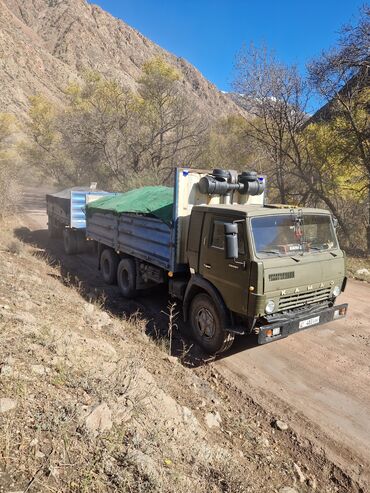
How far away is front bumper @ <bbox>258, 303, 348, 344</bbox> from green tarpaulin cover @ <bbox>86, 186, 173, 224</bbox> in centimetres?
274

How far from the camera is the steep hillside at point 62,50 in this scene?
72.5 meters

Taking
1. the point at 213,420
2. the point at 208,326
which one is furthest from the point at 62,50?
the point at 213,420

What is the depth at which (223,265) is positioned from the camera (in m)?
5.20

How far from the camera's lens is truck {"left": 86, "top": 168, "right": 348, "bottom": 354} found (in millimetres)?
4789

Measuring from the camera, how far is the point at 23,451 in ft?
7.77

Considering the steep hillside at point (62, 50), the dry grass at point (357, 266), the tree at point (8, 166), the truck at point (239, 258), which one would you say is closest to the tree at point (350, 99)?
the dry grass at point (357, 266)

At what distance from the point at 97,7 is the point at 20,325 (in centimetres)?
16182

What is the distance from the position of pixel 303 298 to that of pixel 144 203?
417 cm

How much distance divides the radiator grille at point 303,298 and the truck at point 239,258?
0.02 m

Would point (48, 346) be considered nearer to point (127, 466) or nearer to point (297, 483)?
point (127, 466)

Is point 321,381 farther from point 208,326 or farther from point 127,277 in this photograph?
point 127,277

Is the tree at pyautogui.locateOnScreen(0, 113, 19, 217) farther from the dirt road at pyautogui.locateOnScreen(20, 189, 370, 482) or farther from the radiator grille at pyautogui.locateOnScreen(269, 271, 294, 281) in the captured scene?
the radiator grille at pyautogui.locateOnScreen(269, 271, 294, 281)

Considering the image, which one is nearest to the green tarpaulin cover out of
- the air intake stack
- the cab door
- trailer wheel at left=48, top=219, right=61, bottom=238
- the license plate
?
the air intake stack

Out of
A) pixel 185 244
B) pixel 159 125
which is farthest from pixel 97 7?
pixel 185 244
